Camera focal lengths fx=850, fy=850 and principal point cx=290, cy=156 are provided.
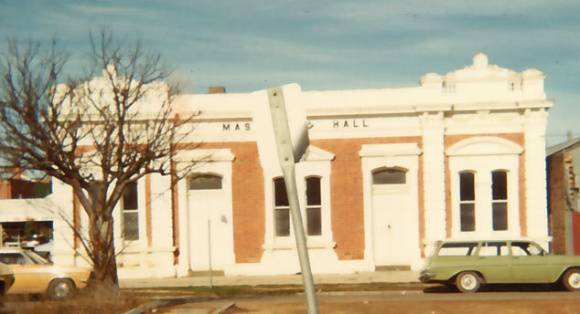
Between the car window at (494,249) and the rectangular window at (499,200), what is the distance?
563 cm

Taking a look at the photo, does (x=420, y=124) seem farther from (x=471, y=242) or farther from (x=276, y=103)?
(x=276, y=103)

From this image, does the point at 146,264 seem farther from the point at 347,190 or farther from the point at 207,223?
the point at 347,190

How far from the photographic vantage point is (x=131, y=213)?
2741 cm

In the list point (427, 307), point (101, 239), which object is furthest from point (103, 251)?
point (427, 307)

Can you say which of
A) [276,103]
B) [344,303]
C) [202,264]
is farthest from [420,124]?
[276,103]

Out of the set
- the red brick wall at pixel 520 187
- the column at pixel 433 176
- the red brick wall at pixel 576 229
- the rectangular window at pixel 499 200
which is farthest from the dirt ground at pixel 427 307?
the red brick wall at pixel 576 229

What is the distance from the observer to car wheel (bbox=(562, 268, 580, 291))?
68.2 ft

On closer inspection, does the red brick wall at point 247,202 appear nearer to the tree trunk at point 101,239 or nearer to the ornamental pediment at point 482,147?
the ornamental pediment at point 482,147

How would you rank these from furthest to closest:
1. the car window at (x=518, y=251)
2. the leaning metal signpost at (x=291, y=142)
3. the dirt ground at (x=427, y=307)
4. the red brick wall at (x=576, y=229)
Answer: the red brick wall at (x=576, y=229) → the car window at (x=518, y=251) → the dirt ground at (x=427, y=307) → the leaning metal signpost at (x=291, y=142)

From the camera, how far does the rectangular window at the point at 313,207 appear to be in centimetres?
2722

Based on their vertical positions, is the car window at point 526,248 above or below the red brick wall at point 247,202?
below

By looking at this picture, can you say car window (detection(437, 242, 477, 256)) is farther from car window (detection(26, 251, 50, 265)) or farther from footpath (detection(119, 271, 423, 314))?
car window (detection(26, 251, 50, 265))

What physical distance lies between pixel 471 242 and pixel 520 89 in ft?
24.2

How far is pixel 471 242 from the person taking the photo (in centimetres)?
2144
